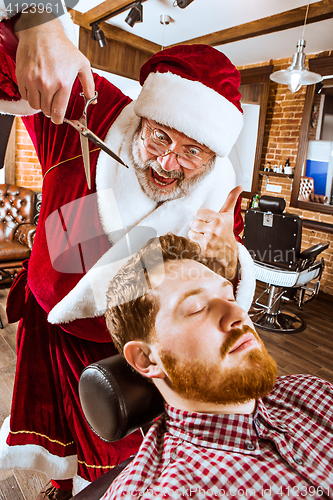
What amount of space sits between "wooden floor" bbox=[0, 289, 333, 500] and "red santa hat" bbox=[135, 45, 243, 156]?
6.11 feet

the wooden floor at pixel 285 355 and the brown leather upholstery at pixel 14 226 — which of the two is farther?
the brown leather upholstery at pixel 14 226

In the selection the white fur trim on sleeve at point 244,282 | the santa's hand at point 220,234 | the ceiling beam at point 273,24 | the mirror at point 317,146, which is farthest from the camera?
the mirror at point 317,146

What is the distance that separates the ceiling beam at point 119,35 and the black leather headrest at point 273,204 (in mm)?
2208

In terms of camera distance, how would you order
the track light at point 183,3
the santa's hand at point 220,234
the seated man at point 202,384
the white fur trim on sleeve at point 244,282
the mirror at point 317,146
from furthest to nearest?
the mirror at point 317,146, the track light at point 183,3, the white fur trim on sleeve at point 244,282, the santa's hand at point 220,234, the seated man at point 202,384

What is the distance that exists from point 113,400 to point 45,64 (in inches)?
31.8

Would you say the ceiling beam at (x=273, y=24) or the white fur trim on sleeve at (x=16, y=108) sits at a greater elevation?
the ceiling beam at (x=273, y=24)

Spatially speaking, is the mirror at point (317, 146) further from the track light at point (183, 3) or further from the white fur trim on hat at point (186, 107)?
the white fur trim on hat at point (186, 107)

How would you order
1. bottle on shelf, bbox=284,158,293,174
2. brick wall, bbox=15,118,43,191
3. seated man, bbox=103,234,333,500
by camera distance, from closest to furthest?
seated man, bbox=103,234,333,500, brick wall, bbox=15,118,43,191, bottle on shelf, bbox=284,158,293,174

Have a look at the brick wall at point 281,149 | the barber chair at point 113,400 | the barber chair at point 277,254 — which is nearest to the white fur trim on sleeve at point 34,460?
the barber chair at point 113,400

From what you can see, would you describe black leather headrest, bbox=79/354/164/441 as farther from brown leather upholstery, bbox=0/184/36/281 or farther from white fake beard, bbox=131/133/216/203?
brown leather upholstery, bbox=0/184/36/281

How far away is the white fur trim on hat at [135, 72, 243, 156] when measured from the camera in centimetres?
93

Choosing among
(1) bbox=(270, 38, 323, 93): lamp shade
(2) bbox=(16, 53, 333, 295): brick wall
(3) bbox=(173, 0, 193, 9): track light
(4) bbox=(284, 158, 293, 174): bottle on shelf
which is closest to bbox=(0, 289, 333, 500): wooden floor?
(2) bbox=(16, 53, 333, 295): brick wall

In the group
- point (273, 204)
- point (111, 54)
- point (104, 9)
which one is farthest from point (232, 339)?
point (111, 54)

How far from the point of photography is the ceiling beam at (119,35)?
348 centimetres
